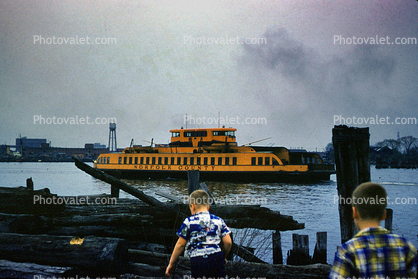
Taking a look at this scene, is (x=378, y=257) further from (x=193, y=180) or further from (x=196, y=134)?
(x=196, y=134)

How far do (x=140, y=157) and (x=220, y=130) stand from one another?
910cm

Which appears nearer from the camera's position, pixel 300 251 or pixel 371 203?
pixel 371 203

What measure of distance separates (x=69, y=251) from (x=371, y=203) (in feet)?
12.2

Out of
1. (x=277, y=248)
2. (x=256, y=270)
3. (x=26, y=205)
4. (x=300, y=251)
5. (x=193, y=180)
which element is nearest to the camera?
(x=256, y=270)

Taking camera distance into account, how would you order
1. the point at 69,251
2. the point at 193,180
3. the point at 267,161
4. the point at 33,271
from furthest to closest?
the point at 267,161, the point at 193,180, the point at 69,251, the point at 33,271

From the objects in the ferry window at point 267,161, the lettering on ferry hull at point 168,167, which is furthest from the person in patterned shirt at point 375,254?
the lettering on ferry hull at point 168,167

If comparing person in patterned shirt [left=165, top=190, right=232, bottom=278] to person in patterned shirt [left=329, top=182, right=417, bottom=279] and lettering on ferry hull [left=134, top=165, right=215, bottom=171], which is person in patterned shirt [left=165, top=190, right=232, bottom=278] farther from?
lettering on ferry hull [left=134, top=165, right=215, bottom=171]

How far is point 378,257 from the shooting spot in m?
2.08

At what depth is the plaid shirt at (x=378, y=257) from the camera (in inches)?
81.7

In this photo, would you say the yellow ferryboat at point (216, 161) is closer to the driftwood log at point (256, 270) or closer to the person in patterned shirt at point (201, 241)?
the driftwood log at point (256, 270)

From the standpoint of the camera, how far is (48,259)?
4.32 meters

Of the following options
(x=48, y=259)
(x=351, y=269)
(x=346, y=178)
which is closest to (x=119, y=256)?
(x=48, y=259)

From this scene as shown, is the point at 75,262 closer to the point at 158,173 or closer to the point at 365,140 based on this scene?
the point at 365,140

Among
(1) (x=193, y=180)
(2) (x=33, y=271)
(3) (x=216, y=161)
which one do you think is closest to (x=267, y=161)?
(3) (x=216, y=161)
